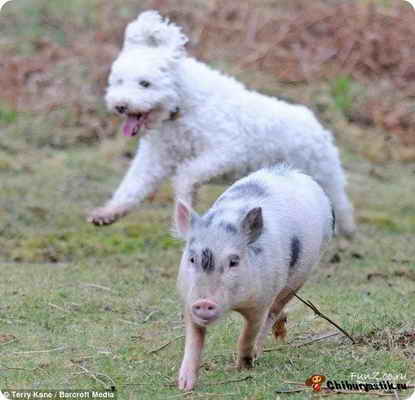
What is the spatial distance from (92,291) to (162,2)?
8.77m

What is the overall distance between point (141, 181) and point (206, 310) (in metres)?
4.01

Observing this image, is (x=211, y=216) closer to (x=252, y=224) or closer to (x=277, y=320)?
(x=252, y=224)

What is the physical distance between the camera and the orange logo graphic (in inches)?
214

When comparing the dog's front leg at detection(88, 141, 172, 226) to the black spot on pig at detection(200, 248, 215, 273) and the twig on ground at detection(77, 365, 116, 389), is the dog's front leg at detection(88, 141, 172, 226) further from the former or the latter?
the black spot on pig at detection(200, 248, 215, 273)

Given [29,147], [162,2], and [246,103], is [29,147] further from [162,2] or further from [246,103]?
[246,103]

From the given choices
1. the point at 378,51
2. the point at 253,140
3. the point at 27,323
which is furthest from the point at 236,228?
the point at 378,51

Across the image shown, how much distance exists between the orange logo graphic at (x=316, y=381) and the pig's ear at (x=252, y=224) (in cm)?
83

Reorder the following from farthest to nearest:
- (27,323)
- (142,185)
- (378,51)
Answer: (378,51), (142,185), (27,323)

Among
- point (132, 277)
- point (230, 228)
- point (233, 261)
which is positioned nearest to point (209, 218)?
point (230, 228)

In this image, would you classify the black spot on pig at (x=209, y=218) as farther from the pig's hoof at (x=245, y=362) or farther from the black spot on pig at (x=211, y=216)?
the pig's hoof at (x=245, y=362)

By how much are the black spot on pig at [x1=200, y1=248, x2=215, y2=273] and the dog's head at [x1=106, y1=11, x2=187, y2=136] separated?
364 centimetres

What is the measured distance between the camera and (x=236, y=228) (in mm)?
5543

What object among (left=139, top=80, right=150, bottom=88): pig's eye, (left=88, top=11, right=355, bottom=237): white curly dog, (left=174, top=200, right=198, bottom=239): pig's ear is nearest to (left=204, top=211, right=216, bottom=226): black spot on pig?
(left=174, top=200, right=198, bottom=239): pig's ear

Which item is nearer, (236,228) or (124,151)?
(236,228)
